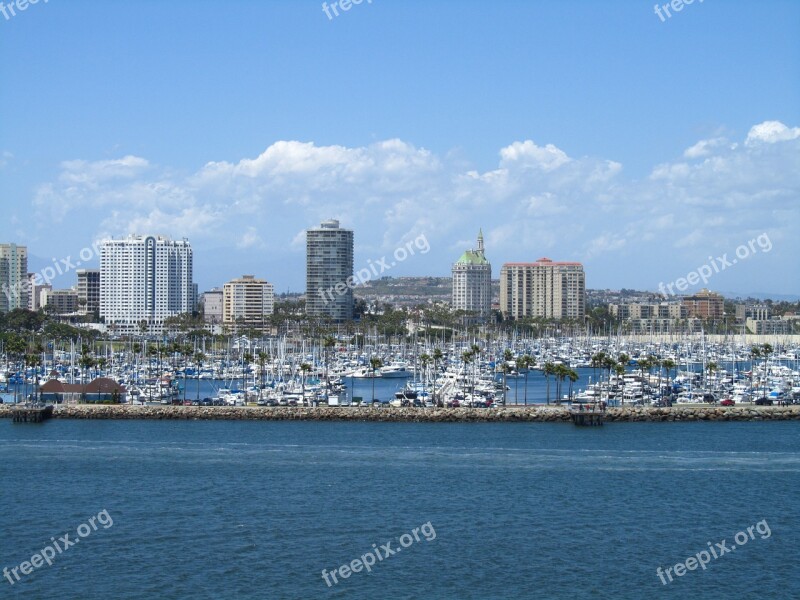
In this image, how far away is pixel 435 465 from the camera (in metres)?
38.1

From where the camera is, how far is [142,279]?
16812cm

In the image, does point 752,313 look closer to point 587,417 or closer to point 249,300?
point 249,300

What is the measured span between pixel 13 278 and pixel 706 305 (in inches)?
4352

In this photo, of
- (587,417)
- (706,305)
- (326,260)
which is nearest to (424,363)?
(587,417)

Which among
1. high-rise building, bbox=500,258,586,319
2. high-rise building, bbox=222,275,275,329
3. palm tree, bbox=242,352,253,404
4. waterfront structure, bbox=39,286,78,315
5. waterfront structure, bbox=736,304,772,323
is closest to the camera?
palm tree, bbox=242,352,253,404

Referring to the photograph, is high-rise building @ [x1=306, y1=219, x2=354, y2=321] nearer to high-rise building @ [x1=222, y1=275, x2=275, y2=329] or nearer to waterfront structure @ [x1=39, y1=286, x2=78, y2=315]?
high-rise building @ [x1=222, y1=275, x2=275, y2=329]

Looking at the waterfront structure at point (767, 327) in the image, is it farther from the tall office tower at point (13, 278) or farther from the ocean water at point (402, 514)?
the ocean water at point (402, 514)

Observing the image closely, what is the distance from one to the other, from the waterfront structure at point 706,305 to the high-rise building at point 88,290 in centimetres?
9408

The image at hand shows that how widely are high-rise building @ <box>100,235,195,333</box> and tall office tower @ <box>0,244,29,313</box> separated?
37.5ft

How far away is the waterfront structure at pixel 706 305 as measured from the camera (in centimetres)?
18688

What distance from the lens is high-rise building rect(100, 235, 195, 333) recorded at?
168 meters

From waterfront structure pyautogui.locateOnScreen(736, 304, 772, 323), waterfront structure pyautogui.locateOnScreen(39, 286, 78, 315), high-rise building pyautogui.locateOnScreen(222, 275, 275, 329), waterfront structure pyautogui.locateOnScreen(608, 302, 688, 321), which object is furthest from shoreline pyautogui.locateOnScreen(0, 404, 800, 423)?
waterfront structure pyautogui.locateOnScreen(608, 302, 688, 321)

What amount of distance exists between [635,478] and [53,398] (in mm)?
34313

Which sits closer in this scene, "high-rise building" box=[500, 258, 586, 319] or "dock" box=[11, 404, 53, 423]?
"dock" box=[11, 404, 53, 423]
